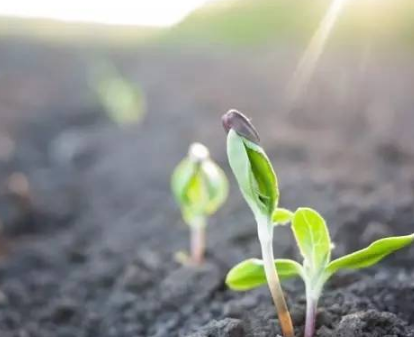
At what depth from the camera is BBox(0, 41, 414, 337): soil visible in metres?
1.47

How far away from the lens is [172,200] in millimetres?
2561

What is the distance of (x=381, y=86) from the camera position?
3279mm

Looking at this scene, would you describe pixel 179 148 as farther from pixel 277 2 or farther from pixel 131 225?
pixel 277 2

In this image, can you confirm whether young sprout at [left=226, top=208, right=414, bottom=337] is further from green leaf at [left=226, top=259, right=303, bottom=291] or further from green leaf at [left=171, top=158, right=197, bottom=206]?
green leaf at [left=171, top=158, right=197, bottom=206]

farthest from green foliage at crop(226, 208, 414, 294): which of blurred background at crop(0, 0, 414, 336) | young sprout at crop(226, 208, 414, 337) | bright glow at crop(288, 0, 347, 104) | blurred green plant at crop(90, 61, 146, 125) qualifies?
blurred green plant at crop(90, 61, 146, 125)

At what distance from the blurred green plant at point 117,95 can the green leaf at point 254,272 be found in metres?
2.63

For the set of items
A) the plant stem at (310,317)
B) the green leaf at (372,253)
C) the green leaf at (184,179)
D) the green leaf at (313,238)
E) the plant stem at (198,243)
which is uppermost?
the green leaf at (184,179)

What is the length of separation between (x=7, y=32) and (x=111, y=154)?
2.67 metres

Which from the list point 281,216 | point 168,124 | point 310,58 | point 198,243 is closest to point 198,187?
point 198,243

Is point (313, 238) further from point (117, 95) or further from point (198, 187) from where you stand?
point (117, 95)

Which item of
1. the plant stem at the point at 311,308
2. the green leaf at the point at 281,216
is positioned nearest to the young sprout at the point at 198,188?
the green leaf at the point at 281,216

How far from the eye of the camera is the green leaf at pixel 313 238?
116cm

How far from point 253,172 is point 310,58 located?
3031 millimetres

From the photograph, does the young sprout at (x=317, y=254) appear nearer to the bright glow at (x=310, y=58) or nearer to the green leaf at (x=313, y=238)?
the green leaf at (x=313, y=238)
